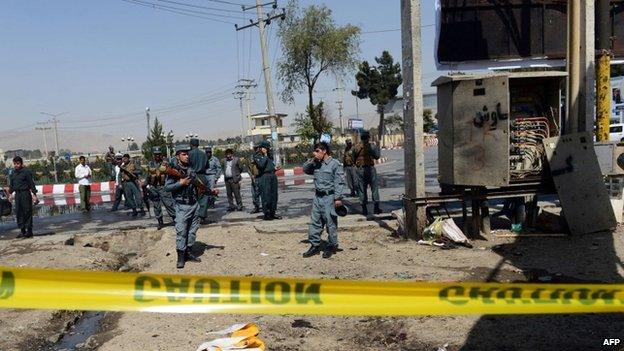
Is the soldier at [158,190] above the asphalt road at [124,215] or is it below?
above

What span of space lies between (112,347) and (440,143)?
5.86 meters

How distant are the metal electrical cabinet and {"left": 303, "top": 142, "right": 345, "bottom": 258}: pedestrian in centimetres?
193

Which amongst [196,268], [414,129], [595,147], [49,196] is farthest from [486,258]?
[49,196]

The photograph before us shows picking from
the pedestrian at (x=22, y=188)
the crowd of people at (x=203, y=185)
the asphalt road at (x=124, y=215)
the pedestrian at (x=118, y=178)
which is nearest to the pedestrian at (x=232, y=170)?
the crowd of people at (x=203, y=185)

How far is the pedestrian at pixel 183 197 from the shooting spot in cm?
720

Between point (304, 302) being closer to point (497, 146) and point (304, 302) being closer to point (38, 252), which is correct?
point (497, 146)

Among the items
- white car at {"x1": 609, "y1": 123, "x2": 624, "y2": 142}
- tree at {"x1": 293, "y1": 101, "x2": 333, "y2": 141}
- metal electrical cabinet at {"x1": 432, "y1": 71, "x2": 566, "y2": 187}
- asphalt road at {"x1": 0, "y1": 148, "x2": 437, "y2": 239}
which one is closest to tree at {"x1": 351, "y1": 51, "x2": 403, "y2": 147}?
tree at {"x1": 293, "y1": 101, "x2": 333, "y2": 141}


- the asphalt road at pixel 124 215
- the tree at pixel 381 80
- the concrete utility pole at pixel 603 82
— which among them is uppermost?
the tree at pixel 381 80

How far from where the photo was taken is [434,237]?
7.89 m

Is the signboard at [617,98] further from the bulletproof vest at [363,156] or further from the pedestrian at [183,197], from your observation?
the pedestrian at [183,197]

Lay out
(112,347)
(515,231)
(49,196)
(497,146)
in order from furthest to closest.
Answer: (49,196) → (515,231) → (497,146) → (112,347)

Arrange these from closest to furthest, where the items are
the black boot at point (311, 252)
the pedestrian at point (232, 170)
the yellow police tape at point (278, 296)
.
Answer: the yellow police tape at point (278, 296)
the black boot at point (311, 252)
the pedestrian at point (232, 170)

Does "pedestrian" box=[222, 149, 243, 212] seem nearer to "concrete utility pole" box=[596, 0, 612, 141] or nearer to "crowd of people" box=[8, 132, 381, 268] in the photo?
"crowd of people" box=[8, 132, 381, 268]

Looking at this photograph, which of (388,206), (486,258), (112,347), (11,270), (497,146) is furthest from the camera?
(388,206)
